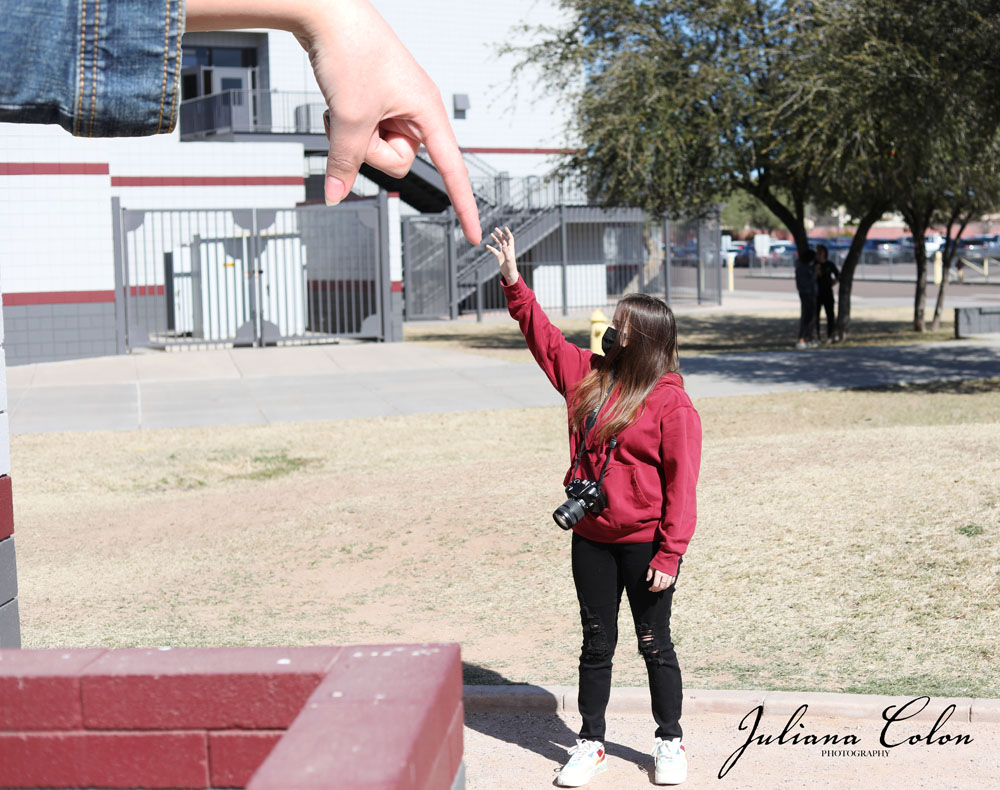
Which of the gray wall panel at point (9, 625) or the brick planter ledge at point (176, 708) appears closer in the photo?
the brick planter ledge at point (176, 708)

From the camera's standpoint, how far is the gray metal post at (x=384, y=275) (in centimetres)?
Result: 2366

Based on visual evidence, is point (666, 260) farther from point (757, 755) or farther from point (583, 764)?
point (583, 764)

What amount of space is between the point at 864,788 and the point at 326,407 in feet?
36.6

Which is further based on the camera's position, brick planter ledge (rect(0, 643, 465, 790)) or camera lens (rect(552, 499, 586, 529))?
camera lens (rect(552, 499, 586, 529))

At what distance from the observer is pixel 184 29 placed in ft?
4.66

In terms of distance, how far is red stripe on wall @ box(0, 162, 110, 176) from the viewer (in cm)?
2066

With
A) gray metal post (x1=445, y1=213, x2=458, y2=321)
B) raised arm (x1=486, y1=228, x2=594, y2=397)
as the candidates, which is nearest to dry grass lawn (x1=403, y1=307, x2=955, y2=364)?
gray metal post (x1=445, y1=213, x2=458, y2=321)

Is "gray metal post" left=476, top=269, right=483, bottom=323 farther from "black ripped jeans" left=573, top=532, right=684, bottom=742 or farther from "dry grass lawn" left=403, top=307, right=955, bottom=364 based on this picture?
"black ripped jeans" left=573, top=532, right=684, bottom=742

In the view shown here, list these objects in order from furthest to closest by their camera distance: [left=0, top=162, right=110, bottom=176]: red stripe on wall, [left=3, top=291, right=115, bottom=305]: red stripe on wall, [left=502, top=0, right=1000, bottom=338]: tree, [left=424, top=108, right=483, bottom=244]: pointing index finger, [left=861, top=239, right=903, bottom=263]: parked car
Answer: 1. [left=861, top=239, right=903, bottom=263]: parked car
2. [left=3, top=291, right=115, bottom=305]: red stripe on wall
3. [left=0, top=162, right=110, bottom=176]: red stripe on wall
4. [left=502, top=0, right=1000, bottom=338]: tree
5. [left=424, top=108, right=483, bottom=244]: pointing index finger

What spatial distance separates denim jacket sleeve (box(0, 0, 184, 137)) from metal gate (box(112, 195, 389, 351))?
21.2 metres

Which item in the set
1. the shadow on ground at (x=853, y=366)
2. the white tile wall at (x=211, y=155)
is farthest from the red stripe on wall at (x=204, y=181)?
the shadow on ground at (x=853, y=366)

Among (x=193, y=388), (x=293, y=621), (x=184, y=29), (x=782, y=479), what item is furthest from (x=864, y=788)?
(x=193, y=388)

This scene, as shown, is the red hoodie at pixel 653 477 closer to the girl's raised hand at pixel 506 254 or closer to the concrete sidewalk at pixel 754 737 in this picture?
the girl's raised hand at pixel 506 254

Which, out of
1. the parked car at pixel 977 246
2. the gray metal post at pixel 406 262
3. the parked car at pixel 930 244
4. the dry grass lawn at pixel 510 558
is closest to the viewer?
the dry grass lawn at pixel 510 558
